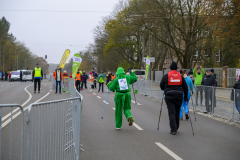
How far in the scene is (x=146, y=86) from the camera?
23.7 meters

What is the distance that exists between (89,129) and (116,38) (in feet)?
140

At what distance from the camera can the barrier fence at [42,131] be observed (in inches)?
144

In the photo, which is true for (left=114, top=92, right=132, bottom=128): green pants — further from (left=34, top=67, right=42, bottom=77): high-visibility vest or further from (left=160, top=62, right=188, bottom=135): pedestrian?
(left=34, top=67, right=42, bottom=77): high-visibility vest

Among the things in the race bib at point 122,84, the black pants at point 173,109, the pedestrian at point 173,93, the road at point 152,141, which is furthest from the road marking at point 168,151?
the race bib at point 122,84

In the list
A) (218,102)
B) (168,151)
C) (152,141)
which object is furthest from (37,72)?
(168,151)

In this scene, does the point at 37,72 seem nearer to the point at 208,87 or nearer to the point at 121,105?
the point at 208,87

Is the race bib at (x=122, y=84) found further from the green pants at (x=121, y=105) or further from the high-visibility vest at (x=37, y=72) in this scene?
the high-visibility vest at (x=37, y=72)

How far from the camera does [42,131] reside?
4078mm

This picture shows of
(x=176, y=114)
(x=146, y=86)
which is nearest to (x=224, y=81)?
Answer: (x=146, y=86)

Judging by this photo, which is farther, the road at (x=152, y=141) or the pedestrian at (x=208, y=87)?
the pedestrian at (x=208, y=87)

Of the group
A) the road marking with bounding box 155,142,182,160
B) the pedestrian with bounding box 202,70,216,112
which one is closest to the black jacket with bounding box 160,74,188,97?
the road marking with bounding box 155,142,182,160

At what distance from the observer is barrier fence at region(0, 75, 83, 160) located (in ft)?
12.0

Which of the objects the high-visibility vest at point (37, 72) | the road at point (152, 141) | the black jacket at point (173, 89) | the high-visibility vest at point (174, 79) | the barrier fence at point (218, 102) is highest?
the high-visibility vest at point (37, 72)

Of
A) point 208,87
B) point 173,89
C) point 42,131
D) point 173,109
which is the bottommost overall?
point 173,109
